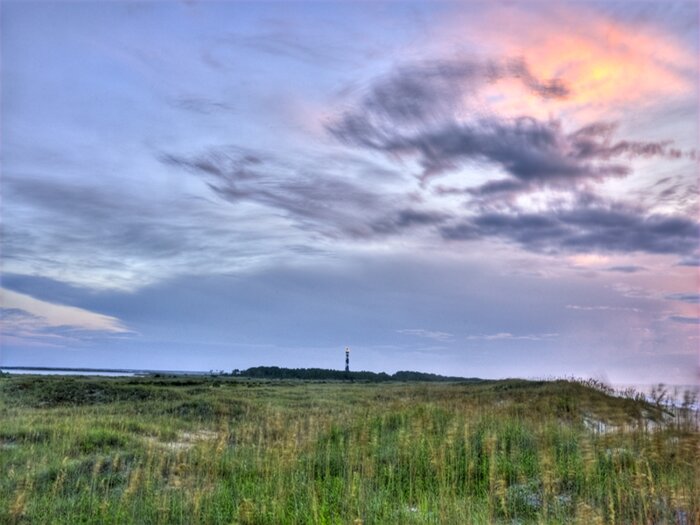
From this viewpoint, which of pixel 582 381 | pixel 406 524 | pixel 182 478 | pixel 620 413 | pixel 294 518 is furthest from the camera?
pixel 582 381

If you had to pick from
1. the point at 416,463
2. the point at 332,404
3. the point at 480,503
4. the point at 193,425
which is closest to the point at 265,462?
the point at 416,463

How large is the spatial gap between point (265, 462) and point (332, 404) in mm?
18551

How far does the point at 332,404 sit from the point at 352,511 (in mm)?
21490

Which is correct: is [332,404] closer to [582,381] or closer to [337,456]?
[582,381]

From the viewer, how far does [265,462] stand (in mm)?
9859

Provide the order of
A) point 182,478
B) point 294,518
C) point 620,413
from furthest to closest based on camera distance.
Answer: point 620,413
point 182,478
point 294,518

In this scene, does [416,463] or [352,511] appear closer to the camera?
[352,511]

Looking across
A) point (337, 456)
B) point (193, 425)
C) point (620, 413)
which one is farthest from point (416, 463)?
point (193, 425)

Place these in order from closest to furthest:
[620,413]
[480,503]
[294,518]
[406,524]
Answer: [406,524], [294,518], [480,503], [620,413]

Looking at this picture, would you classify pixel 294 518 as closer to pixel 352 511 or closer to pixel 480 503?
pixel 352 511

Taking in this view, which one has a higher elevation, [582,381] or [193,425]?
[582,381]

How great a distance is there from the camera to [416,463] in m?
9.64

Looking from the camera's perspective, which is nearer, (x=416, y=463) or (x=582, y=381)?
(x=416, y=463)

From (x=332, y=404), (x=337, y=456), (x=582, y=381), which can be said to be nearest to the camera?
(x=337, y=456)
